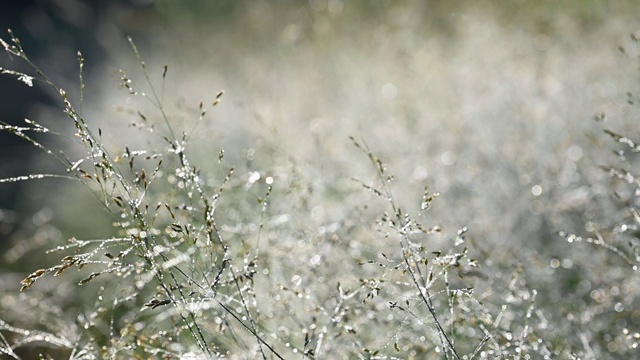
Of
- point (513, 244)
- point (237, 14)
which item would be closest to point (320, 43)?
point (237, 14)

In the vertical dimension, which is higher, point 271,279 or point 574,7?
point 271,279

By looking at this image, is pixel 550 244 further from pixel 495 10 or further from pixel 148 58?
pixel 148 58

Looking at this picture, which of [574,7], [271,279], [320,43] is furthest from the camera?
[320,43]

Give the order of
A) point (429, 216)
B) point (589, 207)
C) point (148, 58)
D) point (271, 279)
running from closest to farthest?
point (271, 279)
point (589, 207)
point (429, 216)
point (148, 58)

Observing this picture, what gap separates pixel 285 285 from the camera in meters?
2.30

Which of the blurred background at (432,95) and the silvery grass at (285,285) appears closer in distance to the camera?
the silvery grass at (285,285)

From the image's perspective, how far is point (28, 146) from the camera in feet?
28.0

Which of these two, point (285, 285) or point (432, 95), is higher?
point (432, 95)

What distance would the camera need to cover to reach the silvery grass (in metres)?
1.67

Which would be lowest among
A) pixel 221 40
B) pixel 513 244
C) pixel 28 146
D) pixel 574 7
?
pixel 513 244

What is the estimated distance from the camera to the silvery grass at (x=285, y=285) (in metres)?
1.67

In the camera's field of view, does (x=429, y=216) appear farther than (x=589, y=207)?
Yes

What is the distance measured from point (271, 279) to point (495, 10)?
2.97 meters

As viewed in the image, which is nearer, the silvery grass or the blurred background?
the silvery grass
